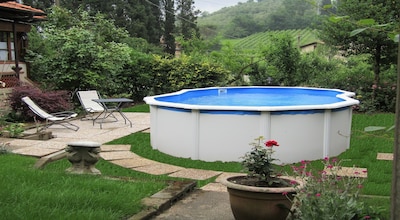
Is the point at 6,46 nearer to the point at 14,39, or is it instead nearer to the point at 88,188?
the point at 14,39

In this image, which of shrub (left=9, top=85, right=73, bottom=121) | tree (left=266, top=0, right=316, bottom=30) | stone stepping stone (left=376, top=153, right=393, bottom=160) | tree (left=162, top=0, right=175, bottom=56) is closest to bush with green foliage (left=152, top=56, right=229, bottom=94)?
shrub (left=9, top=85, right=73, bottom=121)

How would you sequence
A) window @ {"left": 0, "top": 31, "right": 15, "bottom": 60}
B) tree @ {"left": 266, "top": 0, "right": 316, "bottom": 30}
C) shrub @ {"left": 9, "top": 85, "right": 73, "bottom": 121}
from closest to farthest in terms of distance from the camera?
shrub @ {"left": 9, "top": 85, "right": 73, "bottom": 121} → window @ {"left": 0, "top": 31, "right": 15, "bottom": 60} → tree @ {"left": 266, "top": 0, "right": 316, "bottom": 30}

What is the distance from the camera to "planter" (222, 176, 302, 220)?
357 centimetres

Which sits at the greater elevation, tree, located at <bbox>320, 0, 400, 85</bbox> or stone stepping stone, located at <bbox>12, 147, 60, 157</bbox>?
tree, located at <bbox>320, 0, 400, 85</bbox>

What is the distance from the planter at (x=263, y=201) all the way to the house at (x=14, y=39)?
10.4 m

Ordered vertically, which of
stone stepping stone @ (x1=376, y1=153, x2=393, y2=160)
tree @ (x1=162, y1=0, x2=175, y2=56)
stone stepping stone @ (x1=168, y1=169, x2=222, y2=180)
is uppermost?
tree @ (x1=162, y1=0, x2=175, y2=56)

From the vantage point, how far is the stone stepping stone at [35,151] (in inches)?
272

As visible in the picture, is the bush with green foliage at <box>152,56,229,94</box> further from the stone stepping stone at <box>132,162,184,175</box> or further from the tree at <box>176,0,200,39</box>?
the tree at <box>176,0,200,39</box>

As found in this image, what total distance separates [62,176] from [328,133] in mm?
4179

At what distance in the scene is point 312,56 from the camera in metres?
16.9

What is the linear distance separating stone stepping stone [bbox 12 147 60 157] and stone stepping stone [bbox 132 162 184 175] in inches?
68.3

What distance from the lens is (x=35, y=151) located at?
23.4ft

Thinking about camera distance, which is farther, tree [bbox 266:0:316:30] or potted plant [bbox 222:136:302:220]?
tree [bbox 266:0:316:30]

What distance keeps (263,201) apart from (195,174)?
2572mm
